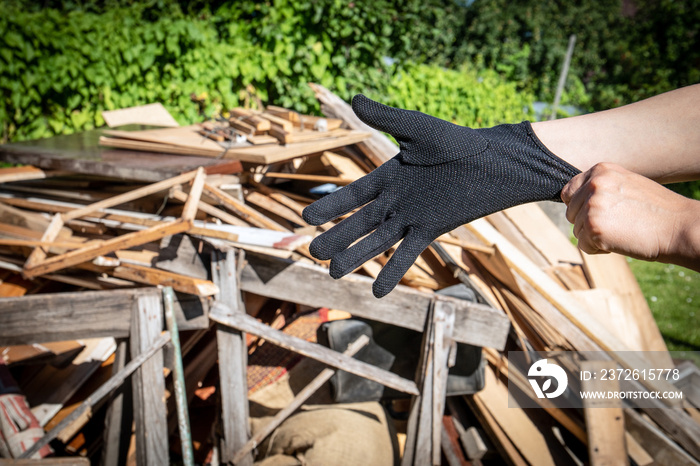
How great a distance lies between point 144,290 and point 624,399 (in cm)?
288

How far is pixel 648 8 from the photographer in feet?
60.9

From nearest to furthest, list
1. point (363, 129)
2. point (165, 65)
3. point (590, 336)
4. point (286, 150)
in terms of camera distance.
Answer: point (590, 336), point (286, 150), point (363, 129), point (165, 65)

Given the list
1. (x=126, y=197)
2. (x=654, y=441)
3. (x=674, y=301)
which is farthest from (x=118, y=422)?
(x=674, y=301)

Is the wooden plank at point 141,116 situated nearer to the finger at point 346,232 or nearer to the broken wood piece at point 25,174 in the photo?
the broken wood piece at point 25,174

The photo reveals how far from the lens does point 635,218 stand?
1.05 metres

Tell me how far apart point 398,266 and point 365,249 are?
123mm

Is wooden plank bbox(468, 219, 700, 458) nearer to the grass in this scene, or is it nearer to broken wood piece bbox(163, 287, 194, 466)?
broken wood piece bbox(163, 287, 194, 466)

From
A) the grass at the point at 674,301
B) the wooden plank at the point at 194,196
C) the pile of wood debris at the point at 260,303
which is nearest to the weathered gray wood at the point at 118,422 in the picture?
the pile of wood debris at the point at 260,303

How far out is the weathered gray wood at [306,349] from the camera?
237cm

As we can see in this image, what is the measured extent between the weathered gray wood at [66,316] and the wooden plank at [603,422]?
8.52ft

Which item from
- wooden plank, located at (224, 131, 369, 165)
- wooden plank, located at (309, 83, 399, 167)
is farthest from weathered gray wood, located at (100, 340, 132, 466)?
wooden plank, located at (309, 83, 399, 167)

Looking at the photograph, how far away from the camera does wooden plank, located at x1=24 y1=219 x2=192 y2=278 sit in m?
2.27

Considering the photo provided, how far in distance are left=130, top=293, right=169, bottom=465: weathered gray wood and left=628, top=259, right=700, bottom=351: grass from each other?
534cm

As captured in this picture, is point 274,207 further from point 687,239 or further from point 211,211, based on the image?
point 687,239
